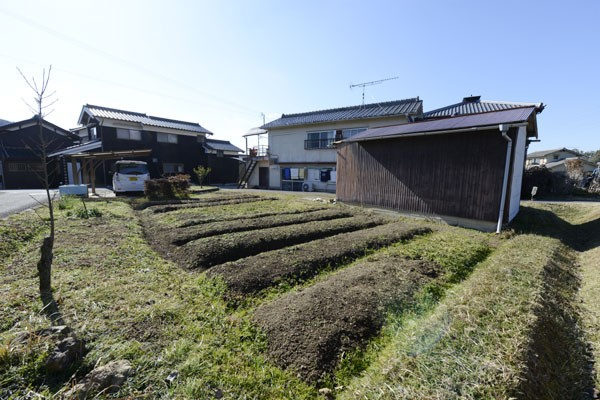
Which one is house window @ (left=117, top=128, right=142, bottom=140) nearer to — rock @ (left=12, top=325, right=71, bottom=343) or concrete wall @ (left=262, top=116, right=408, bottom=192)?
concrete wall @ (left=262, top=116, right=408, bottom=192)

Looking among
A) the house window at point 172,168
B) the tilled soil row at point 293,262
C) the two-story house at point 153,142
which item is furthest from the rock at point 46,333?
the house window at point 172,168

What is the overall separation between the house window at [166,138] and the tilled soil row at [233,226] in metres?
18.0

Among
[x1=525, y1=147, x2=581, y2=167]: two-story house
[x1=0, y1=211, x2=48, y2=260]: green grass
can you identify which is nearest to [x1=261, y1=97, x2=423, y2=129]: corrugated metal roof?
[x1=0, y1=211, x2=48, y2=260]: green grass

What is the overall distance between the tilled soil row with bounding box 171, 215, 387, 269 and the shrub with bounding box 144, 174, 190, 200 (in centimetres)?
816

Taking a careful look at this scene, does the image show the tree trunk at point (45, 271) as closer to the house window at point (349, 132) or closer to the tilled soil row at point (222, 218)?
the tilled soil row at point (222, 218)

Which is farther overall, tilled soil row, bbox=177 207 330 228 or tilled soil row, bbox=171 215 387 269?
tilled soil row, bbox=177 207 330 228

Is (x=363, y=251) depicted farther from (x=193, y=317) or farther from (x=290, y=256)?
(x=193, y=317)

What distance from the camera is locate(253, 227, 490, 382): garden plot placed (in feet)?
7.87

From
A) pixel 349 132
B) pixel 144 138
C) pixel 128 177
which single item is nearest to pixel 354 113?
pixel 349 132

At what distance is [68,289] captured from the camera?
10.4ft

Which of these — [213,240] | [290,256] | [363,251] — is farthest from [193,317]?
[363,251]

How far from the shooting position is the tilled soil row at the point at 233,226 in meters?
5.62

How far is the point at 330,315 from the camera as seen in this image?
2.85m

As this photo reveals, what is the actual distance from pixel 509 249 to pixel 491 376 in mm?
4556
